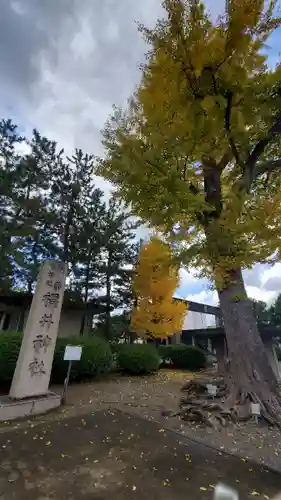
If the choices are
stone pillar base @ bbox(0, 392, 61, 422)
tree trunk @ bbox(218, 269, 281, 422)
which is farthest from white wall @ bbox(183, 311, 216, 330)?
stone pillar base @ bbox(0, 392, 61, 422)

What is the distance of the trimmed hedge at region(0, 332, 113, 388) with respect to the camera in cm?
692

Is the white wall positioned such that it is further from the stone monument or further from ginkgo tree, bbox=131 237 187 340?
the stone monument

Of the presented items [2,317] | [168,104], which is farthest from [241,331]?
[2,317]

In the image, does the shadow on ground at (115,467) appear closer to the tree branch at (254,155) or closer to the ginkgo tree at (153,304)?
the tree branch at (254,155)

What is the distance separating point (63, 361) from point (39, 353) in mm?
2295

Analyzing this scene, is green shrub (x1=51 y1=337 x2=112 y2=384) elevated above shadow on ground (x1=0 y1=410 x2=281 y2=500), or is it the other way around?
green shrub (x1=51 y1=337 x2=112 y2=384)

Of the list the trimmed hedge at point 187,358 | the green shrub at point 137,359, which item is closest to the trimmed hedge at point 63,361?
the green shrub at point 137,359

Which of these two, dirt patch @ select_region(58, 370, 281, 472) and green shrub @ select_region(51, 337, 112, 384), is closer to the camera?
→ dirt patch @ select_region(58, 370, 281, 472)

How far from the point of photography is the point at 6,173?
36.9ft

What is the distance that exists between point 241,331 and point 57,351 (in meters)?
5.62

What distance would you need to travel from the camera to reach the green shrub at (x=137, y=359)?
10234 mm

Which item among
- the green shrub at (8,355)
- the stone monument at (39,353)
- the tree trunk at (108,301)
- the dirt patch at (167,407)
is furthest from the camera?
the tree trunk at (108,301)

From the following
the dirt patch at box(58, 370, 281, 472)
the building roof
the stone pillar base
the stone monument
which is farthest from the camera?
the building roof

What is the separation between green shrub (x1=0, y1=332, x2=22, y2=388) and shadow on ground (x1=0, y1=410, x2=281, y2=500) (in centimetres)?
292
